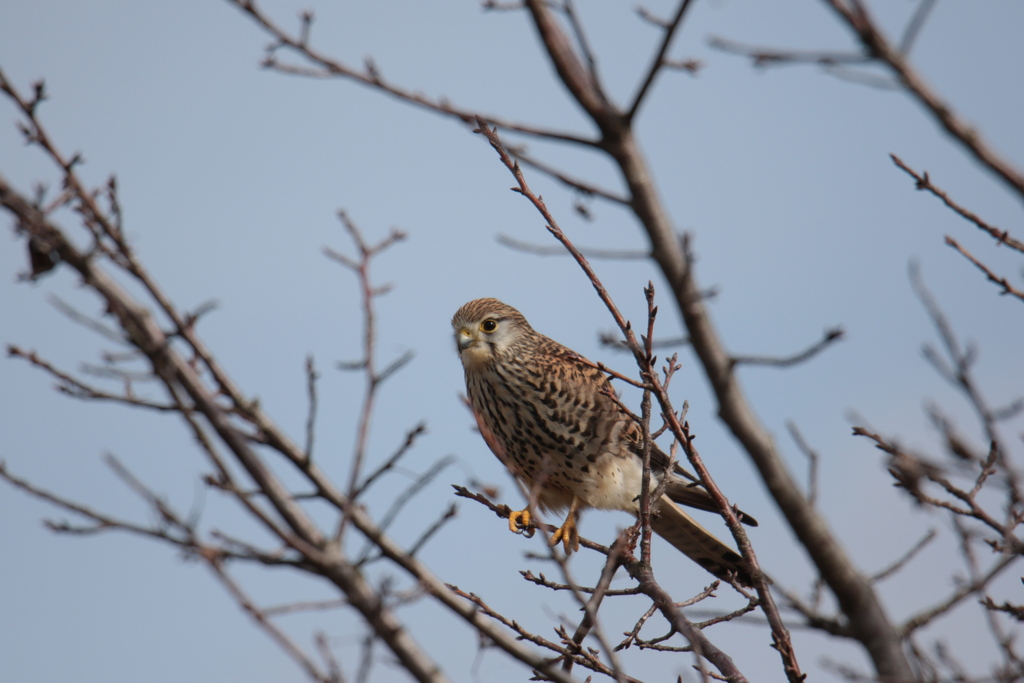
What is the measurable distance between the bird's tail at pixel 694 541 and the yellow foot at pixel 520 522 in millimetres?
749

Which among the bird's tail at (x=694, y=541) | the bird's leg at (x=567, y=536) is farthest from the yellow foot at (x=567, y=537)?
the bird's tail at (x=694, y=541)

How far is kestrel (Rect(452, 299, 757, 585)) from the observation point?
399 centimetres

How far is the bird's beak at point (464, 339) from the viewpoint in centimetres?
432

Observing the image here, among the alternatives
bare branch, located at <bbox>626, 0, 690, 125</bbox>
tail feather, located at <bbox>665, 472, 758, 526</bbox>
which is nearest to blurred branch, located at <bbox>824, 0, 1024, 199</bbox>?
bare branch, located at <bbox>626, 0, 690, 125</bbox>

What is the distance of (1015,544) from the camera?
1.92 m

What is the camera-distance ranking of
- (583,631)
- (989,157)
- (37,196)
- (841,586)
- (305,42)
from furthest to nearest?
(305,42), (841,586), (37,196), (583,631), (989,157)

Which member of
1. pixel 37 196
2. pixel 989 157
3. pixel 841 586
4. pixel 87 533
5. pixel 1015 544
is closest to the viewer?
pixel 989 157

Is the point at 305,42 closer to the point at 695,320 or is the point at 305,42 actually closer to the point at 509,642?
the point at 695,320

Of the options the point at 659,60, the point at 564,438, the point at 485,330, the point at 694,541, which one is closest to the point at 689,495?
the point at 694,541

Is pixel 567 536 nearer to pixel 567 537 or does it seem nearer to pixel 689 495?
pixel 567 537

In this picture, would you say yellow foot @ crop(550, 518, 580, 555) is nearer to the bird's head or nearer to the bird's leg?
the bird's leg

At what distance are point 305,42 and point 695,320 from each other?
7.70 feet

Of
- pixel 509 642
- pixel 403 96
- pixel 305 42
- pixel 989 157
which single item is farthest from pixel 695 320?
pixel 989 157

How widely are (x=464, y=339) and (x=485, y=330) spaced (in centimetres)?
12
